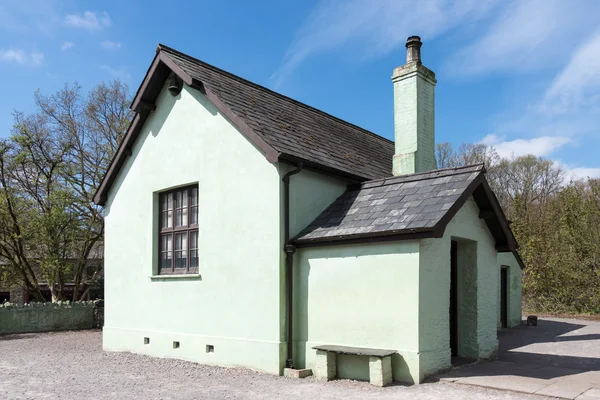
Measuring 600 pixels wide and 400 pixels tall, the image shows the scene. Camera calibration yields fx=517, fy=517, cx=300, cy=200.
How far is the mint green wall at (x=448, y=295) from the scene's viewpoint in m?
8.74

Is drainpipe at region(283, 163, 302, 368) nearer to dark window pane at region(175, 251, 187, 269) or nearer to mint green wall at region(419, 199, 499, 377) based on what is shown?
mint green wall at region(419, 199, 499, 377)

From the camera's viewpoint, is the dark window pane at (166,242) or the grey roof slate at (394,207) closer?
the grey roof slate at (394,207)

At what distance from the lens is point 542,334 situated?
1584 cm

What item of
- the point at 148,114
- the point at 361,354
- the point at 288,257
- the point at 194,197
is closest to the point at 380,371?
the point at 361,354

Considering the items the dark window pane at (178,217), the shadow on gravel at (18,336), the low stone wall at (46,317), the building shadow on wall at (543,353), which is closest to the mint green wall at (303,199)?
the building shadow on wall at (543,353)

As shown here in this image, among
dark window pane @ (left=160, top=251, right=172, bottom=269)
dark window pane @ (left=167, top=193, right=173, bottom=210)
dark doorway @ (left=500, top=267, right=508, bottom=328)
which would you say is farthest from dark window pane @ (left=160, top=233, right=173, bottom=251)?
dark doorway @ (left=500, top=267, right=508, bottom=328)

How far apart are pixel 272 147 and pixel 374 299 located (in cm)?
341

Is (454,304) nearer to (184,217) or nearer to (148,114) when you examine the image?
(184,217)

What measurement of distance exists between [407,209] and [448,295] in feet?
5.75

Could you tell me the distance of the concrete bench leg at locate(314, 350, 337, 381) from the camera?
9062 millimetres

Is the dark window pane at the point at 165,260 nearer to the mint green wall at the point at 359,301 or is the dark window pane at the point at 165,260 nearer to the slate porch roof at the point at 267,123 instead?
the slate porch roof at the point at 267,123

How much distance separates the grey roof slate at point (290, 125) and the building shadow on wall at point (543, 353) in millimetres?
4710

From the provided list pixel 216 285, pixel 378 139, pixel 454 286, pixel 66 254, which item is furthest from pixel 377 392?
pixel 66 254

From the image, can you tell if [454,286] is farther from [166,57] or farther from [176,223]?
[166,57]
